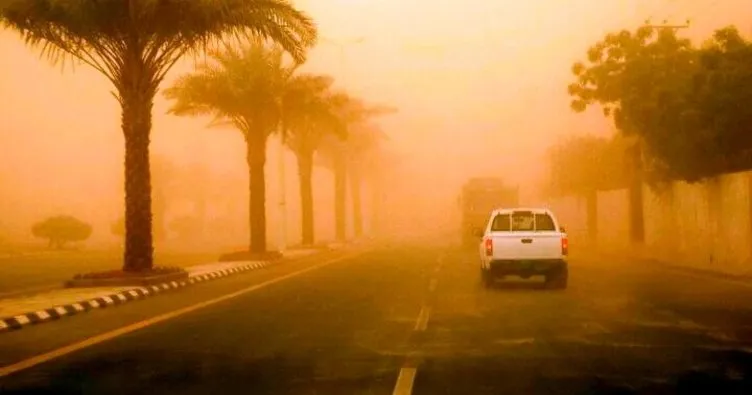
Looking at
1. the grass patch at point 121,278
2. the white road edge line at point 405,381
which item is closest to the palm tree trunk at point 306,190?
the grass patch at point 121,278

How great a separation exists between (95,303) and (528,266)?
31.1ft

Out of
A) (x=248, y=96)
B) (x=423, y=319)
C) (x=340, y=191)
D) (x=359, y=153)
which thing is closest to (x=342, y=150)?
(x=340, y=191)

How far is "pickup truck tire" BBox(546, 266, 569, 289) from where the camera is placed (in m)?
21.1

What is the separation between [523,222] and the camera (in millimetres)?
22906

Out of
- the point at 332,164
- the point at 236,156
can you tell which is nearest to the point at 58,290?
the point at 332,164

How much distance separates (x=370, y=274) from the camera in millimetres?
27672

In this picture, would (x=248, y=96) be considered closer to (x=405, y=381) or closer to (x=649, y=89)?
(x=649, y=89)

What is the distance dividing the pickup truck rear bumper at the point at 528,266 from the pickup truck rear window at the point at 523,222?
3.56 ft

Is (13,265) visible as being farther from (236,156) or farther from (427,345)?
(236,156)

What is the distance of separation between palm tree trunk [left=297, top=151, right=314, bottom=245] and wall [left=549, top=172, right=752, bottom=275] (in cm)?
1646

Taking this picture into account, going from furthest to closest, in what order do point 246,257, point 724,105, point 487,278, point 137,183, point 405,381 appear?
1. point 246,257
2. point 724,105
3. point 137,183
4. point 487,278
5. point 405,381

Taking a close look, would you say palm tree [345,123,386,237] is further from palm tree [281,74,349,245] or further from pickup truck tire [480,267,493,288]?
pickup truck tire [480,267,493,288]

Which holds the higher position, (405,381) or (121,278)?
(121,278)

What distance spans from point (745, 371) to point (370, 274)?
1838 centimetres
